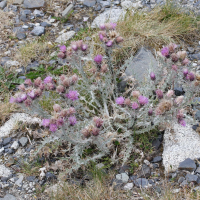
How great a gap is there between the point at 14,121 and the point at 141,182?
1828 mm

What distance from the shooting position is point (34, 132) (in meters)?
3.20

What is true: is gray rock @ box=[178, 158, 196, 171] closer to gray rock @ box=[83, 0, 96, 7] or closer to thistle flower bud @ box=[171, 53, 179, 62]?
thistle flower bud @ box=[171, 53, 179, 62]

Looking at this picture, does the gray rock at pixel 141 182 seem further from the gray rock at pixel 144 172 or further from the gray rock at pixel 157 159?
the gray rock at pixel 157 159

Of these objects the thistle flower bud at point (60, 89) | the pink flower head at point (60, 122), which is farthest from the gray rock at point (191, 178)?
the thistle flower bud at point (60, 89)

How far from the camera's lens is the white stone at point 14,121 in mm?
3295

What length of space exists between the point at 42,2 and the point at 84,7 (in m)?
1.00


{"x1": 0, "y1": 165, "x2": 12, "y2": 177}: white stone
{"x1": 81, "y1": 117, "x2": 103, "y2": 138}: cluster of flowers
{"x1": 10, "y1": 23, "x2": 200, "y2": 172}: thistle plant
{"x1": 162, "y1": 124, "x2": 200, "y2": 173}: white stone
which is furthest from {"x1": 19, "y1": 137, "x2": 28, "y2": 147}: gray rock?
{"x1": 162, "y1": 124, "x2": 200, "y2": 173}: white stone

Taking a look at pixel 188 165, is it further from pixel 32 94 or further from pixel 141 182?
pixel 32 94

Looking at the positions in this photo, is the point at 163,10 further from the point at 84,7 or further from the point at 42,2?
the point at 42,2

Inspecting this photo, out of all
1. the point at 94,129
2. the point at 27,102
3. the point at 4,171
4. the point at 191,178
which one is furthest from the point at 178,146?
the point at 4,171

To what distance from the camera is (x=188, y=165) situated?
2598mm

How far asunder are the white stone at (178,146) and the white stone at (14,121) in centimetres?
167

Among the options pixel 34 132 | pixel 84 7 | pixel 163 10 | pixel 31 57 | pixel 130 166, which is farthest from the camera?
pixel 84 7

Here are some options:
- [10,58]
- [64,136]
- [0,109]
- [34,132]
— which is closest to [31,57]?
[10,58]
